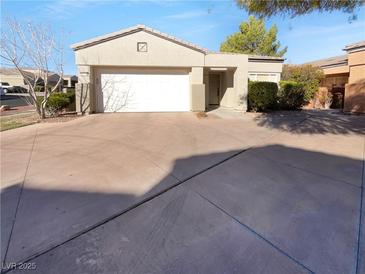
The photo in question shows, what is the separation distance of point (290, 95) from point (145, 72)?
30.3ft

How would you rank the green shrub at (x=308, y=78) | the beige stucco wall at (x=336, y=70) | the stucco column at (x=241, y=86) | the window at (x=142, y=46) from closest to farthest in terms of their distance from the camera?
1. the window at (x=142, y=46)
2. the stucco column at (x=241, y=86)
3. the green shrub at (x=308, y=78)
4. the beige stucco wall at (x=336, y=70)

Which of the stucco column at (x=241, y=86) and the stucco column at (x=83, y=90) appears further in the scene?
the stucco column at (x=241, y=86)

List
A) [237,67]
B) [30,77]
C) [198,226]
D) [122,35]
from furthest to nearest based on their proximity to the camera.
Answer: [237,67] → [122,35] → [30,77] → [198,226]

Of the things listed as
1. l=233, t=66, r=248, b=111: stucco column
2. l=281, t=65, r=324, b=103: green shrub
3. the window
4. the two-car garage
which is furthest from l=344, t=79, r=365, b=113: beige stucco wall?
the window

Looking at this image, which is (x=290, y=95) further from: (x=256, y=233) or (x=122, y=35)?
(x=256, y=233)

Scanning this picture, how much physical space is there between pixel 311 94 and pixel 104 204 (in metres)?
18.5

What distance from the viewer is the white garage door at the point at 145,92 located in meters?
14.0

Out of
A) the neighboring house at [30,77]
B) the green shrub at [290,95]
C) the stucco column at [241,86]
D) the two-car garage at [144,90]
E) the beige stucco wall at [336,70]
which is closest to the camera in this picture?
the neighboring house at [30,77]

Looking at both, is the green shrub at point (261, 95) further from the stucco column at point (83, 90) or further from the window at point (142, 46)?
the stucco column at point (83, 90)

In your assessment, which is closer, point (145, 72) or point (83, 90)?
point (83, 90)

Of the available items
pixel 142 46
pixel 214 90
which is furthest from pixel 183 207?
pixel 214 90

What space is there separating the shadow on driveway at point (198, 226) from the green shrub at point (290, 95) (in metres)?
12.2

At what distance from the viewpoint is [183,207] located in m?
3.85

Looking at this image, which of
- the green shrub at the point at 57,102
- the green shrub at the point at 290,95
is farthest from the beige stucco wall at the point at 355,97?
the green shrub at the point at 57,102
